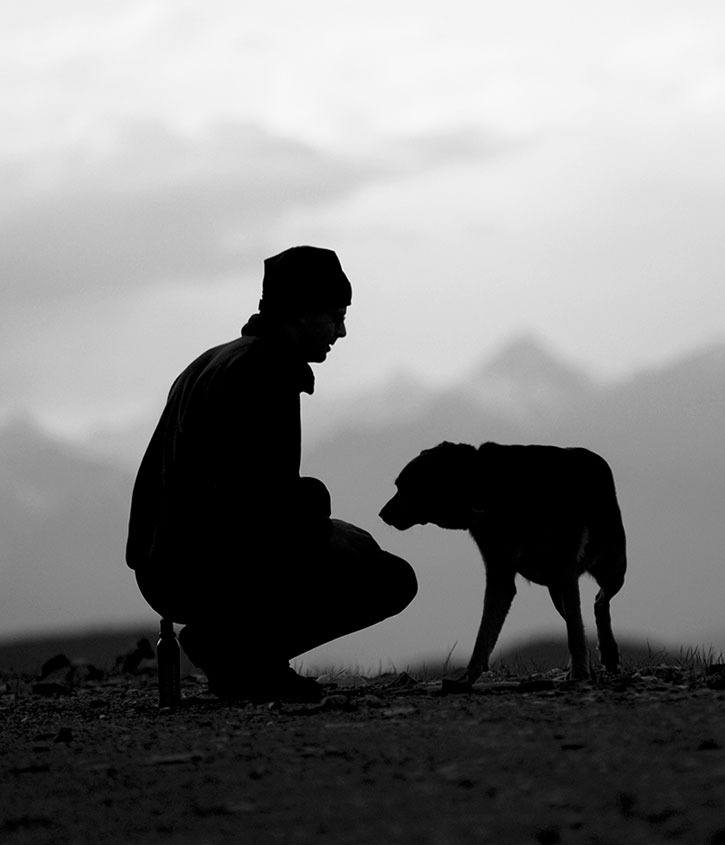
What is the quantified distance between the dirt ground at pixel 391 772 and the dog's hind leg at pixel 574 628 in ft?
2.71

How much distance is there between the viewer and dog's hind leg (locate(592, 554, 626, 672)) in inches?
337

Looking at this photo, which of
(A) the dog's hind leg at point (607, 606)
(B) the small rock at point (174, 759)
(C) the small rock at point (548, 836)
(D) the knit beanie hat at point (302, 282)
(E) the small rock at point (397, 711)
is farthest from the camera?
(A) the dog's hind leg at point (607, 606)

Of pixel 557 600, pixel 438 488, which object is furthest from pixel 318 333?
pixel 557 600

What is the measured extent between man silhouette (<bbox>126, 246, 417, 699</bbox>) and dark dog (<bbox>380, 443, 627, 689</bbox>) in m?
0.50

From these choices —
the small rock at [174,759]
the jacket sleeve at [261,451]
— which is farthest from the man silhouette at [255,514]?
the small rock at [174,759]

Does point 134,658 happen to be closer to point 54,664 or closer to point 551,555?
point 54,664

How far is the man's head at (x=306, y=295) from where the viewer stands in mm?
7258

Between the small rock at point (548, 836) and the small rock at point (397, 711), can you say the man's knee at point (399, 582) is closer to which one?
the small rock at point (397, 711)

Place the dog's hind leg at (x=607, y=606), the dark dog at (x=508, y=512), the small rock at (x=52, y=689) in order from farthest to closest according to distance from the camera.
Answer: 1. the small rock at (x=52, y=689)
2. the dog's hind leg at (x=607, y=606)
3. the dark dog at (x=508, y=512)

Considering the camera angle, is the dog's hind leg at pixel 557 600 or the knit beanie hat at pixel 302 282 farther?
Answer: the dog's hind leg at pixel 557 600

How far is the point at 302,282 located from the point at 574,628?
242cm

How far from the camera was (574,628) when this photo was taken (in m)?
7.75

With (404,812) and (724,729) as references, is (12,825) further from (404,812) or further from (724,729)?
(724,729)

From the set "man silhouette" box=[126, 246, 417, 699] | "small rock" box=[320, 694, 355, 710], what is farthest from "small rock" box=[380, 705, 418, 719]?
"man silhouette" box=[126, 246, 417, 699]
